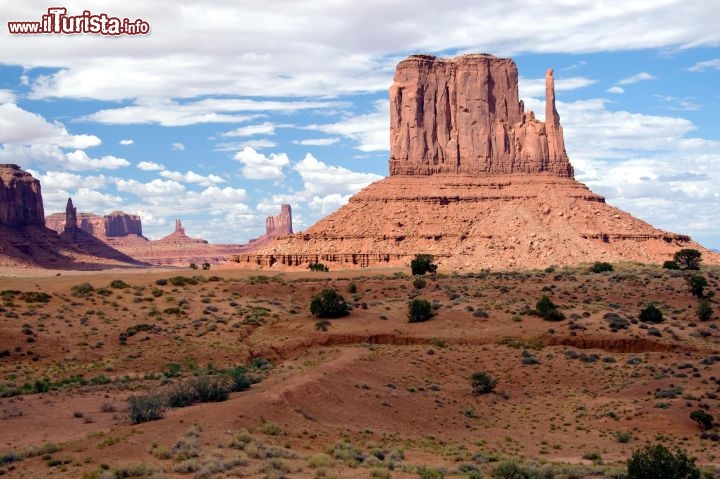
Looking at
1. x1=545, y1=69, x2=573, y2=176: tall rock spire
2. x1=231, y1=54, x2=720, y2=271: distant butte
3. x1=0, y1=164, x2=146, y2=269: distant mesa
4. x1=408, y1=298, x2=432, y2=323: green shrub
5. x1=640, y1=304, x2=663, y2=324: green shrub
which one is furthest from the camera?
x1=0, y1=164, x2=146, y2=269: distant mesa

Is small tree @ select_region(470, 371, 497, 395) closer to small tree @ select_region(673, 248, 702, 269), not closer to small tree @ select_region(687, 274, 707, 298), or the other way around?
small tree @ select_region(687, 274, 707, 298)

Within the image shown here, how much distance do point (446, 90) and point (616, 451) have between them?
11204 cm

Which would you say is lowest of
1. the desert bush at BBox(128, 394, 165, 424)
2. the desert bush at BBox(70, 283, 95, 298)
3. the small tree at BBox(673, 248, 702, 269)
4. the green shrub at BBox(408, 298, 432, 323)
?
the desert bush at BBox(128, 394, 165, 424)

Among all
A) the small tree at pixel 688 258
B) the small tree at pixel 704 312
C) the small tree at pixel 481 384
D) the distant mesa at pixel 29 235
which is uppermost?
the distant mesa at pixel 29 235

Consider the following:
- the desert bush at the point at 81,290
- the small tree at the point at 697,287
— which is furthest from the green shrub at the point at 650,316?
the desert bush at the point at 81,290

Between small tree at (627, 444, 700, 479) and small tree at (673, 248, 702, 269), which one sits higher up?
small tree at (673, 248, 702, 269)

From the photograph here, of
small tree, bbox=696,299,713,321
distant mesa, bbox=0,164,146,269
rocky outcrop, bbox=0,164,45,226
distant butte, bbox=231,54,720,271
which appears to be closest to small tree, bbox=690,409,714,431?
small tree, bbox=696,299,713,321

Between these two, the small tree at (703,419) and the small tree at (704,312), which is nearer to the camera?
the small tree at (703,419)

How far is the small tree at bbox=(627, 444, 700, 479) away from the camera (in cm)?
2109

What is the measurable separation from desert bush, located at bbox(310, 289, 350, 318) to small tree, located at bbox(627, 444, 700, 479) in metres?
29.0

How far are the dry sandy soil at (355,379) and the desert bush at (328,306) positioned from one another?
3.50 feet

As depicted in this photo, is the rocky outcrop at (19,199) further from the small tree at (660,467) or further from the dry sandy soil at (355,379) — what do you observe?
the small tree at (660,467)

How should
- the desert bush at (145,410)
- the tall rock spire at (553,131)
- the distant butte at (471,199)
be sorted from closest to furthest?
the desert bush at (145,410) → the distant butte at (471,199) → the tall rock spire at (553,131)

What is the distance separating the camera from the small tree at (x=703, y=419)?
98.2 ft
